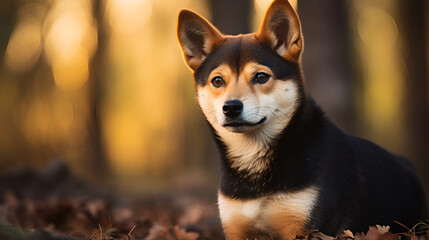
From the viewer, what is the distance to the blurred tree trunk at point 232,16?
394 inches

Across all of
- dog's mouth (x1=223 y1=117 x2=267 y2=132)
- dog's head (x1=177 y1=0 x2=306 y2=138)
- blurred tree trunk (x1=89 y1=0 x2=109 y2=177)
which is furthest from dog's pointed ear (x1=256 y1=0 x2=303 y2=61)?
blurred tree trunk (x1=89 y1=0 x2=109 y2=177)

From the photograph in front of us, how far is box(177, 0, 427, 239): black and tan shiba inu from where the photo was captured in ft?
11.3

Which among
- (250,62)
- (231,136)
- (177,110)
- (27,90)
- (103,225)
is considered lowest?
(177,110)

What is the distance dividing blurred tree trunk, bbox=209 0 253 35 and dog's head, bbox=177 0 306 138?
607cm

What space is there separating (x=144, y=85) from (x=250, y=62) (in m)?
19.3

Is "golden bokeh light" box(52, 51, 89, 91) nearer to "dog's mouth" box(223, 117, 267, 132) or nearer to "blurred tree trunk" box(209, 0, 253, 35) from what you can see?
"blurred tree trunk" box(209, 0, 253, 35)

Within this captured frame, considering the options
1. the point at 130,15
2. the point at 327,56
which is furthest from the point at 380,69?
the point at 327,56

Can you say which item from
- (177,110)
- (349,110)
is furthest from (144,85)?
(349,110)

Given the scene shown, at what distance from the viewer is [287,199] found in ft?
11.2

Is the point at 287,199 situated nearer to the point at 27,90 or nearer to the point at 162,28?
the point at 27,90

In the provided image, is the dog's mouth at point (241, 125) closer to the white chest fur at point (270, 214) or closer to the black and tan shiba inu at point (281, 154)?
the black and tan shiba inu at point (281, 154)

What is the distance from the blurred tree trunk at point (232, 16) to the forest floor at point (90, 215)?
12.2 ft

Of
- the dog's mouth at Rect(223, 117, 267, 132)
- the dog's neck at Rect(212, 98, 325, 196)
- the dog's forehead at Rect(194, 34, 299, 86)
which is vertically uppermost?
the dog's forehead at Rect(194, 34, 299, 86)

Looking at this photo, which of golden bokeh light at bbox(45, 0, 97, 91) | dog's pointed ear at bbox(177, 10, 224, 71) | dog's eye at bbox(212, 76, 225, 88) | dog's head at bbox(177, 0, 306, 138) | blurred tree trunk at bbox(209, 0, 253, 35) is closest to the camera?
dog's head at bbox(177, 0, 306, 138)
